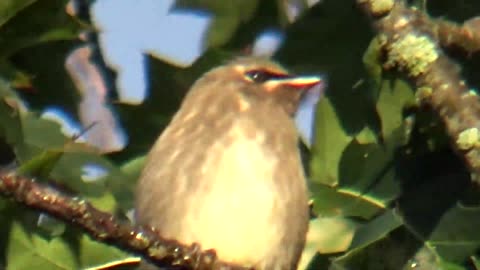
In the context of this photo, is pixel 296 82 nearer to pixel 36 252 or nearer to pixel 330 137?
pixel 330 137

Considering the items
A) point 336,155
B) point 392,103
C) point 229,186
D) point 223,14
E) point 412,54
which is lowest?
point 229,186

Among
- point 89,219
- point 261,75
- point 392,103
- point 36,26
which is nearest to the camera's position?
point 89,219

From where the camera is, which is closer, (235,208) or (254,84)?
(235,208)

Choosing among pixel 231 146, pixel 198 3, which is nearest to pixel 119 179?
pixel 231 146

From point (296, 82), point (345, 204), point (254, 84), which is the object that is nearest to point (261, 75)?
point (254, 84)

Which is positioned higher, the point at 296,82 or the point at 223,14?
the point at 223,14

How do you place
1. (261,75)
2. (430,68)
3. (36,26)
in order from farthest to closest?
1. (261,75)
2. (36,26)
3. (430,68)

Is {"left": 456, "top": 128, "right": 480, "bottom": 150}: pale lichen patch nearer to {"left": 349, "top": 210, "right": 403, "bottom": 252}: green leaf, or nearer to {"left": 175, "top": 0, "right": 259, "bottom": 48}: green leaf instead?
{"left": 349, "top": 210, "right": 403, "bottom": 252}: green leaf
